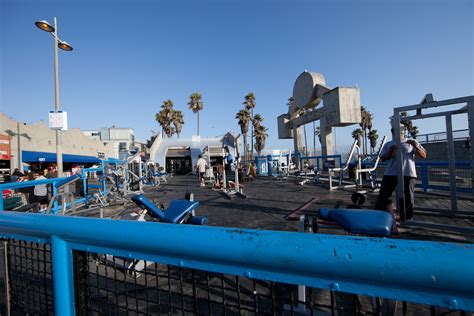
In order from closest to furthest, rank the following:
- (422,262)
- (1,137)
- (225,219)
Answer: (422,262), (225,219), (1,137)

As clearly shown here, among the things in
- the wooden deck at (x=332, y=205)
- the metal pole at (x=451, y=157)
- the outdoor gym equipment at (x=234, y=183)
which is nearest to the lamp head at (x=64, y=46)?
the wooden deck at (x=332, y=205)

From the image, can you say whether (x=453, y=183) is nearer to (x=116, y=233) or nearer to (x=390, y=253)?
(x=390, y=253)

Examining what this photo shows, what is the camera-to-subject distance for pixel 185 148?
106ft

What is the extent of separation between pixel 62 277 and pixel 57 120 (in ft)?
31.2

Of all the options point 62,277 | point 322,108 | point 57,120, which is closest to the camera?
point 62,277

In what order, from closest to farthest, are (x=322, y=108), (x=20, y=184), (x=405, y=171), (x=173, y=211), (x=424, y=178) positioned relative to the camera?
(x=173, y=211) < (x=405, y=171) < (x=20, y=184) < (x=424, y=178) < (x=322, y=108)

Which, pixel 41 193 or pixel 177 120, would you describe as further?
pixel 177 120

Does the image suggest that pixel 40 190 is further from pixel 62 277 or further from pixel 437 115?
pixel 437 115

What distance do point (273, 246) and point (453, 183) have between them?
5.62 metres

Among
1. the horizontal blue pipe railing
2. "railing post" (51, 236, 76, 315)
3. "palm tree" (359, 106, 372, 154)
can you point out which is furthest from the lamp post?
"palm tree" (359, 106, 372, 154)

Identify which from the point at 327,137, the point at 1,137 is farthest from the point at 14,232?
the point at 1,137

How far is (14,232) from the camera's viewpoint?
132 cm

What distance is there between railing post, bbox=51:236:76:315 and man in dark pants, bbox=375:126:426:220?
4.75 m

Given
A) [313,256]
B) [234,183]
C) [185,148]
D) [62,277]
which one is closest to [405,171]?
[313,256]
